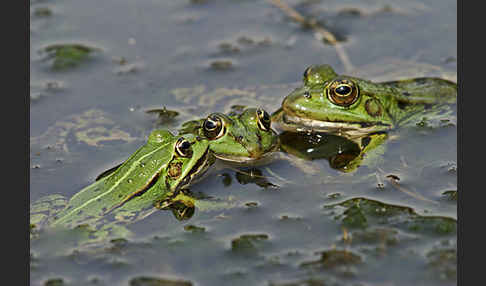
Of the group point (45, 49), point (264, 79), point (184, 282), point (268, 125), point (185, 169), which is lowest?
point (184, 282)

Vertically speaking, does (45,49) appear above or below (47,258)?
above

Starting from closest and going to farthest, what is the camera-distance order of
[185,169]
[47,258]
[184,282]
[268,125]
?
1. [184,282]
2. [47,258]
3. [185,169]
4. [268,125]

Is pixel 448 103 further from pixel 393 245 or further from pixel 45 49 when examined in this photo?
pixel 45 49

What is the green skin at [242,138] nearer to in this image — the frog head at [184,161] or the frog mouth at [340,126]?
the frog head at [184,161]

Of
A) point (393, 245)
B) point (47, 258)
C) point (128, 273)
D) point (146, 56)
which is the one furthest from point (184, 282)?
point (146, 56)

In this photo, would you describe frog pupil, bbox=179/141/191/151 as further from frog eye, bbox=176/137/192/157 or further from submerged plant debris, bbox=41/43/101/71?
submerged plant debris, bbox=41/43/101/71

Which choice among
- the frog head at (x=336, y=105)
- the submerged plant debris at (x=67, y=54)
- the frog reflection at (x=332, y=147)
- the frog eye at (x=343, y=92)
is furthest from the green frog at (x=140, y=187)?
the submerged plant debris at (x=67, y=54)
